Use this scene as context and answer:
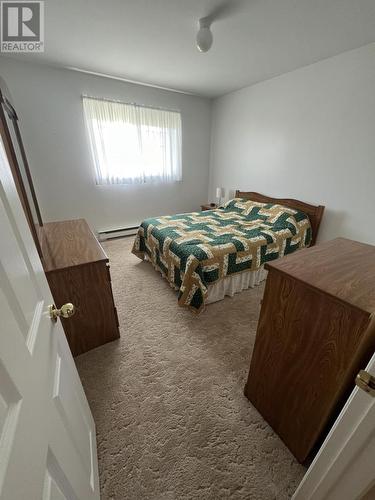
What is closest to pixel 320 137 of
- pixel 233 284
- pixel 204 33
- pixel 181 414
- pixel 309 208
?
pixel 309 208

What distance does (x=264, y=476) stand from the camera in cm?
105

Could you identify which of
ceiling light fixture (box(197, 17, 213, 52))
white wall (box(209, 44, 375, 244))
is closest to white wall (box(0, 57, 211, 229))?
white wall (box(209, 44, 375, 244))

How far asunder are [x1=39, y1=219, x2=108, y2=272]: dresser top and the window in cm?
163

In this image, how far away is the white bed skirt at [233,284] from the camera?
2.21 meters

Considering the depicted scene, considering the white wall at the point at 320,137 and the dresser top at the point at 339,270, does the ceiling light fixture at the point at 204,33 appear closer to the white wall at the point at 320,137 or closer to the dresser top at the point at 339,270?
the white wall at the point at 320,137

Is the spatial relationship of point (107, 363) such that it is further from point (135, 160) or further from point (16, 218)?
Answer: point (135, 160)

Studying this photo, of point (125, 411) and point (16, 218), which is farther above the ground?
point (16, 218)

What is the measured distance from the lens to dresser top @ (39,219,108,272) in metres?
1.49

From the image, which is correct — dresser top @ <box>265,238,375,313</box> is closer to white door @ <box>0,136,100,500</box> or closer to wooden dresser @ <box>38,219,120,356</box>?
white door @ <box>0,136,100,500</box>

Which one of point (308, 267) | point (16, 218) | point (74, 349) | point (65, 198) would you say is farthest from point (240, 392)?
point (65, 198)

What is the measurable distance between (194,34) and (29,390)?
279 centimetres

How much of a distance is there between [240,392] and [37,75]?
13.3ft

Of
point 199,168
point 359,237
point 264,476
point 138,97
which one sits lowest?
point 264,476

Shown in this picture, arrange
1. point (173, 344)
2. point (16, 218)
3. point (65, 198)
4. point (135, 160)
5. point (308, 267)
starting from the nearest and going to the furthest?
point (16, 218) < point (308, 267) < point (173, 344) < point (65, 198) < point (135, 160)
